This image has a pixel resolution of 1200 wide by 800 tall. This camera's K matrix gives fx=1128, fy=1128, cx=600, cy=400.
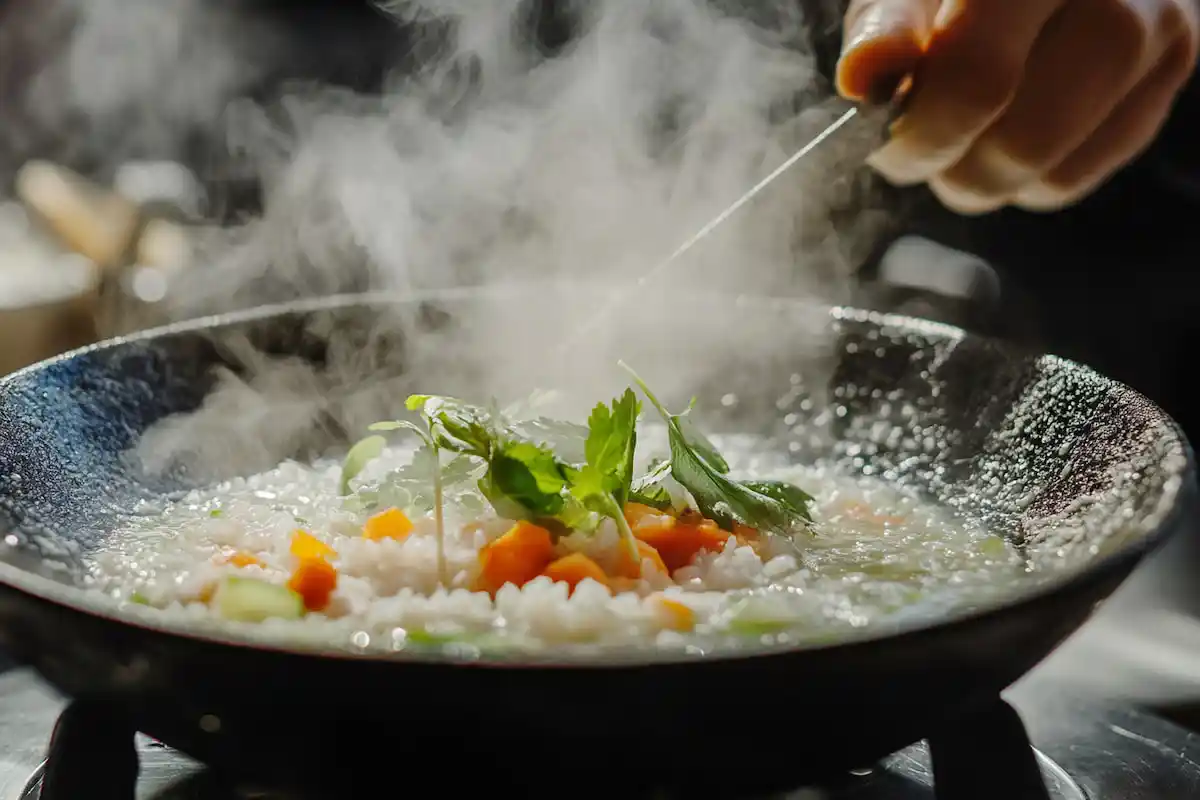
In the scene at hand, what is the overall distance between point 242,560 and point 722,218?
2.80 feet

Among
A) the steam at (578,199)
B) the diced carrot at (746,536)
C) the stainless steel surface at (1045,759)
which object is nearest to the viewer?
the stainless steel surface at (1045,759)

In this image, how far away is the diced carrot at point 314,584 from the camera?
121 cm

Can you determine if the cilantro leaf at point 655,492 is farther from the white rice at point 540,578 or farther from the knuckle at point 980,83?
the knuckle at point 980,83

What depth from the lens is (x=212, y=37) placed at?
5836mm

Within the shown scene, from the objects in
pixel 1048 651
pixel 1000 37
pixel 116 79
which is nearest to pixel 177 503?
pixel 1048 651

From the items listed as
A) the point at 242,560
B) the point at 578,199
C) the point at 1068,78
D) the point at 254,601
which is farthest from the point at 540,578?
the point at 578,199

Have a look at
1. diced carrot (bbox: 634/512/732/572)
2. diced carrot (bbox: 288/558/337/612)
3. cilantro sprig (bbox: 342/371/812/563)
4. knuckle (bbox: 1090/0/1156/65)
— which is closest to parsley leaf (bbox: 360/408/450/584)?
cilantro sprig (bbox: 342/371/812/563)

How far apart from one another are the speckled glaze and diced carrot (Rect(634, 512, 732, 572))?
0.39m

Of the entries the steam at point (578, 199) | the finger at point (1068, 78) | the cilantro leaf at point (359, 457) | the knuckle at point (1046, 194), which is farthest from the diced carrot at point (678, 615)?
the knuckle at point (1046, 194)

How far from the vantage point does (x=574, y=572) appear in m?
1.22

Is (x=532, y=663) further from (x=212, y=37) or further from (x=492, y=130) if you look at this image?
(x=212, y=37)

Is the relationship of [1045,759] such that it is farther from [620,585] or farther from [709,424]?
[709,424]

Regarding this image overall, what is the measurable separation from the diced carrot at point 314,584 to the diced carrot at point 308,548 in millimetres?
73

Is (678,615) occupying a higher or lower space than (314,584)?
lower
